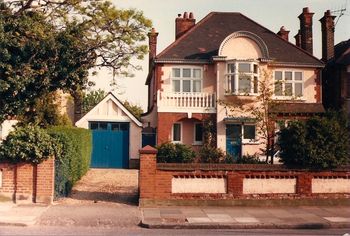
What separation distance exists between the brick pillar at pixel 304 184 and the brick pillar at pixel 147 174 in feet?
15.1

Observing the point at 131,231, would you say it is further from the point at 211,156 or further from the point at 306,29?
the point at 306,29

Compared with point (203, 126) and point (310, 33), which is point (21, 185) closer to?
point (203, 126)

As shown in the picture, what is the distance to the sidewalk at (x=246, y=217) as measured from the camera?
38.0ft

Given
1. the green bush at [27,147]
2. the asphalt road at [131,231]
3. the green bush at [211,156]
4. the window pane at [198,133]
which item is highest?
the window pane at [198,133]

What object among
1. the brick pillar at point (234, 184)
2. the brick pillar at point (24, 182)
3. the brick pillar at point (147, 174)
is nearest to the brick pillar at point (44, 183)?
the brick pillar at point (24, 182)

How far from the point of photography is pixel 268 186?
14734mm

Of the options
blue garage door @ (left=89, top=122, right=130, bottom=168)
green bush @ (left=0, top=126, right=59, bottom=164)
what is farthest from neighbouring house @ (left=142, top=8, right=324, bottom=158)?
green bush @ (left=0, top=126, right=59, bottom=164)

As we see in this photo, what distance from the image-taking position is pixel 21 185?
551 inches

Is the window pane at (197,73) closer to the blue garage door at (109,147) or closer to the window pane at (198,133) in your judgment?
the window pane at (198,133)

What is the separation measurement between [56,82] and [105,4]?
145 inches

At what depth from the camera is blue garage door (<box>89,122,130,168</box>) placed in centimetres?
3109

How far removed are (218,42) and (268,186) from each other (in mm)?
16752

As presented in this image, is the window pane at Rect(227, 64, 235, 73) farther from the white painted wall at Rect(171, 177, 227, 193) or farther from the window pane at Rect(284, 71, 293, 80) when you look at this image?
the white painted wall at Rect(171, 177, 227, 193)

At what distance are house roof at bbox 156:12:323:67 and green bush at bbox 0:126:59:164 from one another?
1517 cm
